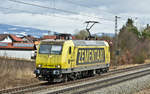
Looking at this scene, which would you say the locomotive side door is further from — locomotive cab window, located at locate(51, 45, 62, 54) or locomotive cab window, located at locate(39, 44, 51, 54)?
locomotive cab window, located at locate(39, 44, 51, 54)

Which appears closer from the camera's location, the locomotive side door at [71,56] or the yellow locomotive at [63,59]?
the yellow locomotive at [63,59]

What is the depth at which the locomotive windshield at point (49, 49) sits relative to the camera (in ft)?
57.6

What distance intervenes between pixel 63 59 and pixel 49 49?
1.39 m

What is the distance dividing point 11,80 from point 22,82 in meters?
0.95

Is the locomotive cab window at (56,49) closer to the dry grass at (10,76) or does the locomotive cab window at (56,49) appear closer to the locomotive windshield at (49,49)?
the locomotive windshield at (49,49)

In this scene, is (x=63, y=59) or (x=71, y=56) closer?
(x=63, y=59)

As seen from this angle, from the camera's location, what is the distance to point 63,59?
17.2m

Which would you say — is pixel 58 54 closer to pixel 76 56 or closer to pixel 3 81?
pixel 76 56

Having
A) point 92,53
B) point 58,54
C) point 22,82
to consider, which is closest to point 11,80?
point 22,82

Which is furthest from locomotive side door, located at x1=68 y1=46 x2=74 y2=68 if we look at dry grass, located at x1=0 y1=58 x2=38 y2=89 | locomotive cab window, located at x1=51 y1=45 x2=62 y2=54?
dry grass, located at x1=0 y1=58 x2=38 y2=89

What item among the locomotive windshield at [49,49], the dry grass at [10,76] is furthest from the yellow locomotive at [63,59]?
the dry grass at [10,76]

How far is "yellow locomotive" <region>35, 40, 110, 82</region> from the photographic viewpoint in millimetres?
17250

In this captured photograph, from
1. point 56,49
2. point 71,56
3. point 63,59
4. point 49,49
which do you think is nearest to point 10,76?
point 49,49

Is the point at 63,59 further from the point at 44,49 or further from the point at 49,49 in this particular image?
the point at 44,49
